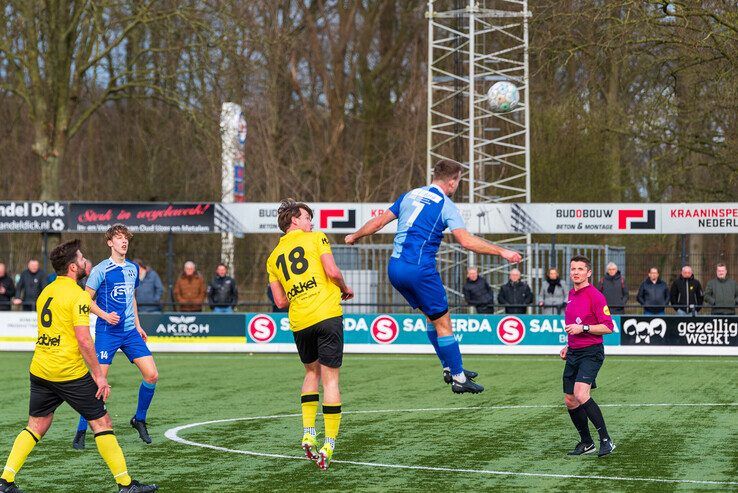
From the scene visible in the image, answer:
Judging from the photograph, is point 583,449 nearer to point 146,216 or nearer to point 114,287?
point 114,287

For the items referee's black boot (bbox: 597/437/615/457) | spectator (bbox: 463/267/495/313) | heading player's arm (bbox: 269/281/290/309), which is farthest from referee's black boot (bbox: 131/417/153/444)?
spectator (bbox: 463/267/495/313)

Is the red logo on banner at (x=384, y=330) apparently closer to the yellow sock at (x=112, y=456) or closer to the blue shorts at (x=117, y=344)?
the blue shorts at (x=117, y=344)

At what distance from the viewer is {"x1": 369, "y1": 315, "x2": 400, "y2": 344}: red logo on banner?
963 inches

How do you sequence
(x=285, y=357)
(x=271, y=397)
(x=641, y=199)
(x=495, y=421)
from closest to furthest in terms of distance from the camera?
(x=495, y=421) → (x=271, y=397) → (x=285, y=357) → (x=641, y=199)

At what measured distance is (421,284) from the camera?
9.91m

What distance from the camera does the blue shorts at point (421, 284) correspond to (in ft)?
32.4

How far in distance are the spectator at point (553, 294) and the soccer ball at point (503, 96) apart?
5.82m

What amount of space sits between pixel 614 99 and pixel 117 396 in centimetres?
2055

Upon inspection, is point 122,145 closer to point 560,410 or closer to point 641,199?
point 641,199

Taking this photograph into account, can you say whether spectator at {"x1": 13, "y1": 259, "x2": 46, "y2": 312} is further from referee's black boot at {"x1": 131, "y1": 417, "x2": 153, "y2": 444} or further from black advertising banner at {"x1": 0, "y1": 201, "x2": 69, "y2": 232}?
referee's black boot at {"x1": 131, "y1": 417, "x2": 153, "y2": 444}

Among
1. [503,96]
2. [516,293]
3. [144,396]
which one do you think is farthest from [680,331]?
[144,396]

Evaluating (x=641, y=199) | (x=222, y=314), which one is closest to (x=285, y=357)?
(x=222, y=314)

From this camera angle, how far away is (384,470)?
9.77 m

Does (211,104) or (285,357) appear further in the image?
(211,104)
